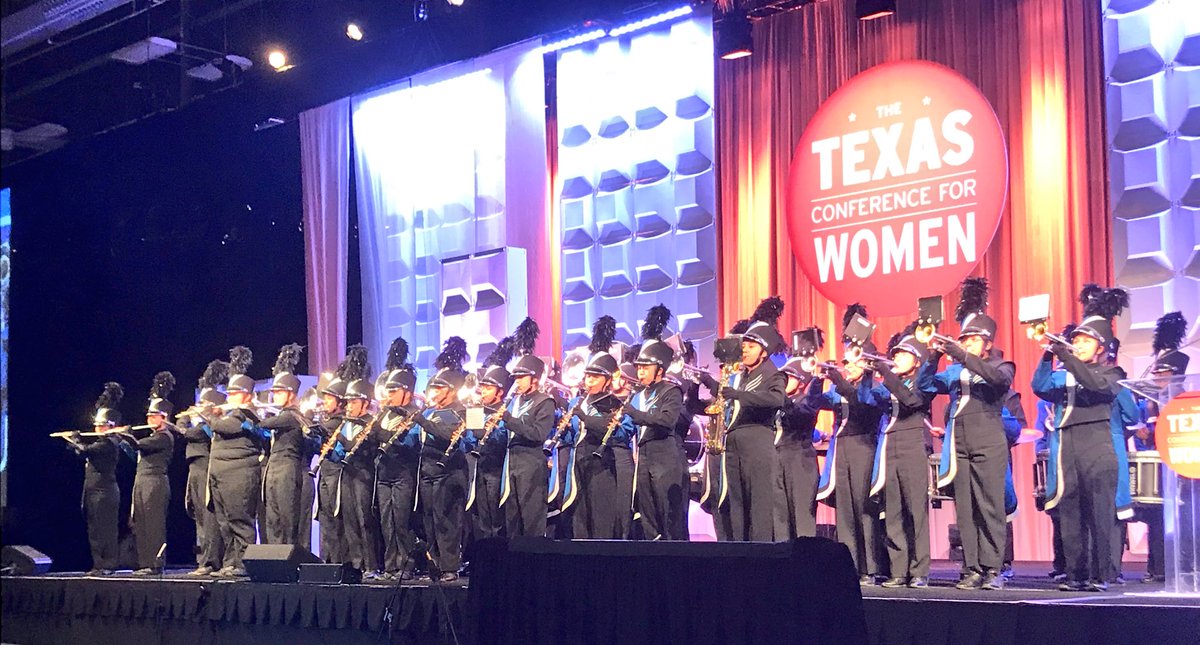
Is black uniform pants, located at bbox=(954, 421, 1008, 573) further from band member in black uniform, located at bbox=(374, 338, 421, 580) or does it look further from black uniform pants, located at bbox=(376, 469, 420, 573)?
black uniform pants, located at bbox=(376, 469, 420, 573)

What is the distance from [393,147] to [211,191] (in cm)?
280

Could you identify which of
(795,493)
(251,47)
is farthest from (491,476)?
(251,47)

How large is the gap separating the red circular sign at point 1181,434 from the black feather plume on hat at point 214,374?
8.48m

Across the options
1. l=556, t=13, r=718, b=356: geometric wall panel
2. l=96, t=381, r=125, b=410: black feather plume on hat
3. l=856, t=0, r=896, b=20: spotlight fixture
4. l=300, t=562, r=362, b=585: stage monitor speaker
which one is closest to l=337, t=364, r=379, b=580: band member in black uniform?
l=300, t=562, r=362, b=585: stage monitor speaker

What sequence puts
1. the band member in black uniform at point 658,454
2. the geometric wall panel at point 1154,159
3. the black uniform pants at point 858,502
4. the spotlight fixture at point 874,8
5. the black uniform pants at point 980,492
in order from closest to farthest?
the black uniform pants at point 980,492 → the black uniform pants at point 858,502 → the band member in black uniform at point 658,454 → the geometric wall panel at point 1154,159 → the spotlight fixture at point 874,8

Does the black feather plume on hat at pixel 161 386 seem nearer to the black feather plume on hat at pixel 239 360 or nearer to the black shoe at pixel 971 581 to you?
the black feather plume on hat at pixel 239 360

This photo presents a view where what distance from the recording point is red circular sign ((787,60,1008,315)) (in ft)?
33.8

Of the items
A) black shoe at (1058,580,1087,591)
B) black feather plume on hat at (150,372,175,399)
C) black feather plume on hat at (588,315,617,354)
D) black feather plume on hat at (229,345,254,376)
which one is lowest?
black shoe at (1058,580,1087,591)

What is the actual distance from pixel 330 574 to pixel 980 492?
442 centimetres

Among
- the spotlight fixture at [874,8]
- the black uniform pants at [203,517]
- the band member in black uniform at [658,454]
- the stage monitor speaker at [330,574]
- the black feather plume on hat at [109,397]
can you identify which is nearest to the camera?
the band member in black uniform at [658,454]

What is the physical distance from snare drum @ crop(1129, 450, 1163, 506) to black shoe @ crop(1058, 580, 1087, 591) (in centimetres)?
67

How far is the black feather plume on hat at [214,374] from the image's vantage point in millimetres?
12273

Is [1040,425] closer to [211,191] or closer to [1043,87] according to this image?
[1043,87]

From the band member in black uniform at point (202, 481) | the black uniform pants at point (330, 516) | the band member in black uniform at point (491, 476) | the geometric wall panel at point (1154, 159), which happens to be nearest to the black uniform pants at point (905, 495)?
the geometric wall panel at point (1154, 159)
